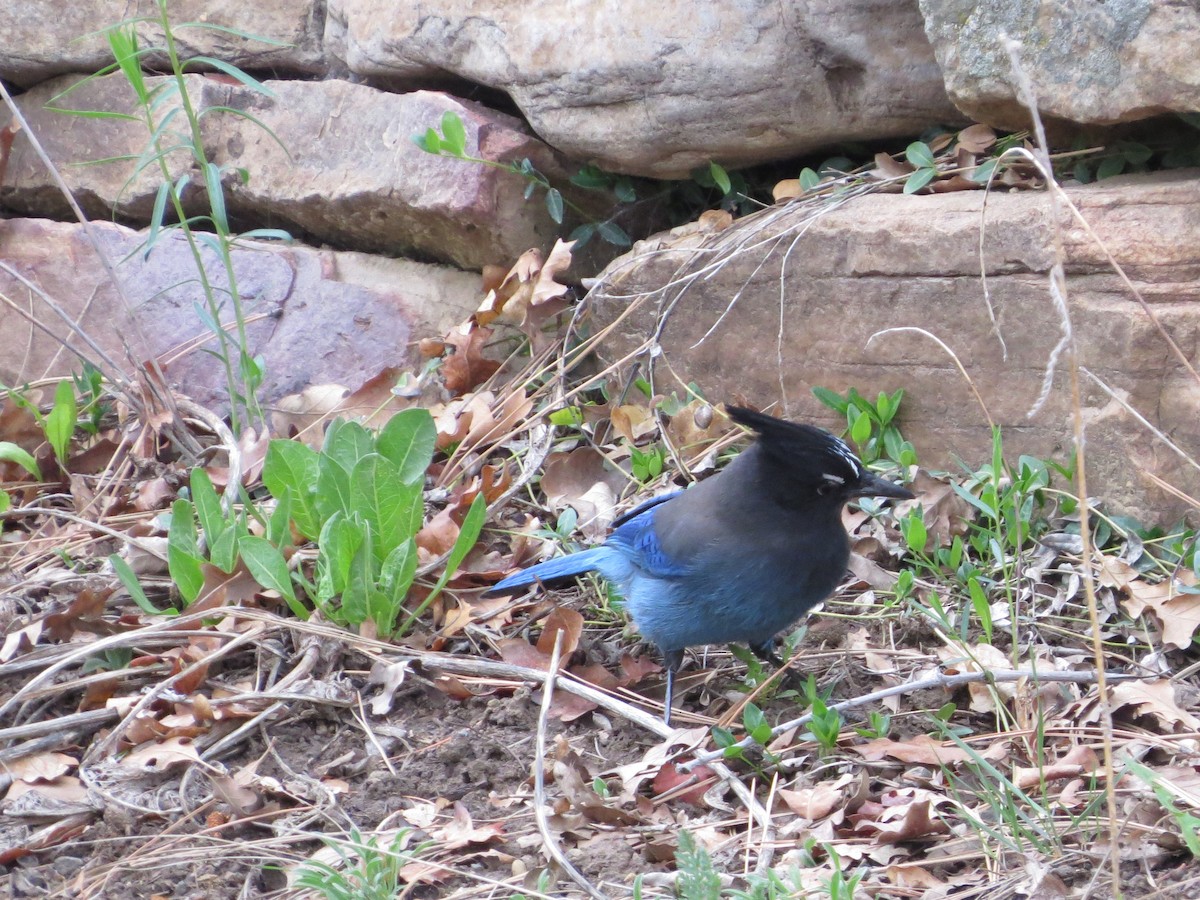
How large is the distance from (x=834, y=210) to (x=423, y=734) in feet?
6.22

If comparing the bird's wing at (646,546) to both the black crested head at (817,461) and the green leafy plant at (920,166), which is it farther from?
the green leafy plant at (920,166)

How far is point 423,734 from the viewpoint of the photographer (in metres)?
2.91

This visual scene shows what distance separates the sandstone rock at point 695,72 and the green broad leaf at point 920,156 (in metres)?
0.11

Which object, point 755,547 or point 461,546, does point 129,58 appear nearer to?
point 461,546

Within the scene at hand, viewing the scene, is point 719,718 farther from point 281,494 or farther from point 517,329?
point 517,329

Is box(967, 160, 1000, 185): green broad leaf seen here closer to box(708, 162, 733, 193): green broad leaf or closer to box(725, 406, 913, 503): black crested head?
box(708, 162, 733, 193): green broad leaf

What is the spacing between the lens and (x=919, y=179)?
3648mm

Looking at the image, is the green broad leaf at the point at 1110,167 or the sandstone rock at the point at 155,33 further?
the sandstone rock at the point at 155,33

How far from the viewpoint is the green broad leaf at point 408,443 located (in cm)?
337

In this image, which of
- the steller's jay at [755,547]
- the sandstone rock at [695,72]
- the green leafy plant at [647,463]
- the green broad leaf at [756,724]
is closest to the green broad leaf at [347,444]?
the steller's jay at [755,547]

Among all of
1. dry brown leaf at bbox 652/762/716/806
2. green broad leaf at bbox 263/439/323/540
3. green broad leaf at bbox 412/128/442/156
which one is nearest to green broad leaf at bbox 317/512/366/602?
green broad leaf at bbox 263/439/323/540

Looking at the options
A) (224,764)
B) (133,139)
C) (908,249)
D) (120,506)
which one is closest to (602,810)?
(224,764)

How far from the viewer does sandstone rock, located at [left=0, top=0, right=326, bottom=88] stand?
4578 mm

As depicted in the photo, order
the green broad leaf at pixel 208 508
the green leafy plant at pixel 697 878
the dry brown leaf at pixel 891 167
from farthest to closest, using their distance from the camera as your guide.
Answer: the dry brown leaf at pixel 891 167 < the green broad leaf at pixel 208 508 < the green leafy plant at pixel 697 878
